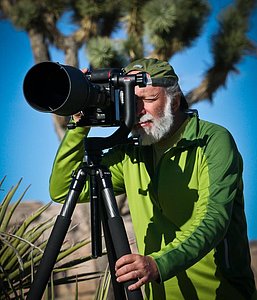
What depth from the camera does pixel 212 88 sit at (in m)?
6.92

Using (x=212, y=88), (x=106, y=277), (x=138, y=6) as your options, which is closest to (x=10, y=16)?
(x=138, y=6)

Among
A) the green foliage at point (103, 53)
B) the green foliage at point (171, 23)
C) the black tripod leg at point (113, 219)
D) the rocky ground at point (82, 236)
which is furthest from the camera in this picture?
the green foliage at point (171, 23)

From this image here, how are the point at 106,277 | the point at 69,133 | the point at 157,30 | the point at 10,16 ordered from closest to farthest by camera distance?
1. the point at 69,133
2. the point at 106,277
3. the point at 157,30
4. the point at 10,16

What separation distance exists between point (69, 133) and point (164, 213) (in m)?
0.40

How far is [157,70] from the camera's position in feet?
6.33

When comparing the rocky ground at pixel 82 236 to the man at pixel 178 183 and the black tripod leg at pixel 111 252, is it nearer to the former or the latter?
the man at pixel 178 183

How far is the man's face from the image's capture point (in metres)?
1.88

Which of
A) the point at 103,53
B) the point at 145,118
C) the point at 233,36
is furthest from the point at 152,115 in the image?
the point at 233,36

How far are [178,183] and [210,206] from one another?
0.24 meters

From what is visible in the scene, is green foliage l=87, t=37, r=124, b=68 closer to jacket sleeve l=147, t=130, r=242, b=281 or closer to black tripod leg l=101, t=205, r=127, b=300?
jacket sleeve l=147, t=130, r=242, b=281

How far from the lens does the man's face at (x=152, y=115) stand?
188 cm

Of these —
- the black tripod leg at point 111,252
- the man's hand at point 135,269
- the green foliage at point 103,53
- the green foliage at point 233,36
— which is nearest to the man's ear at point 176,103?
the black tripod leg at point 111,252

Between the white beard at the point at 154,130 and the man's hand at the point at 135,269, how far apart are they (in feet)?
1.77

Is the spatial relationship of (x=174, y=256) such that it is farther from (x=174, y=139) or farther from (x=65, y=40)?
(x=65, y=40)
